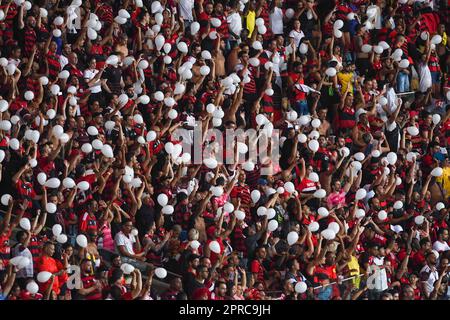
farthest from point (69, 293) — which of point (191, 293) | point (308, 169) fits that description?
point (308, 169)

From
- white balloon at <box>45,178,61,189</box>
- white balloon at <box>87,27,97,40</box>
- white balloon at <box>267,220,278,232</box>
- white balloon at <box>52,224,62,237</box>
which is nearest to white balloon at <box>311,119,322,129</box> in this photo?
white balloon at <box>267,220,278,232</box>

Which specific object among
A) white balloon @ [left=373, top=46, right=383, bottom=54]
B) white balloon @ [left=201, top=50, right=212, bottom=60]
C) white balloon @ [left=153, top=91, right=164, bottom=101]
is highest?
white balloon @ [left=373, top=46, right=383, bottom=54]

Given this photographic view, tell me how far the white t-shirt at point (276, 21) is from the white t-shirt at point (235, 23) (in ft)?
1.27

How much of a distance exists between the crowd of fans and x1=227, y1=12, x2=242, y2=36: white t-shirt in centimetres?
2

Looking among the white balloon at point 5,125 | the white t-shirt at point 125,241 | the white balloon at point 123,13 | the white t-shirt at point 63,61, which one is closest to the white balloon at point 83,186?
the white t-shirt at point 125,241

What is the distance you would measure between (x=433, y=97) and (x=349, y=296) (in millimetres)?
2916

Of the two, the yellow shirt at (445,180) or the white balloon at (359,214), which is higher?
the yellow shirt at (445,180)

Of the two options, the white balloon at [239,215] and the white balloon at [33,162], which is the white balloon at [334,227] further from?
the white balloon at [33,162]

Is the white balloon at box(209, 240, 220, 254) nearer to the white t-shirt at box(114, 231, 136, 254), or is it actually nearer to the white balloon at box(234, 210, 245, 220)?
the white balloon at box(234, 210, 245, 220)

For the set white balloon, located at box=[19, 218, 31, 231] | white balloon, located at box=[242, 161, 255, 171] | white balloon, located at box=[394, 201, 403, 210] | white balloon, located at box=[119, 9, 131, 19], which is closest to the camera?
white balloon, located at box=[19, 218, 31, 231]

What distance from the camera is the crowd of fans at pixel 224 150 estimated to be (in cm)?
1197

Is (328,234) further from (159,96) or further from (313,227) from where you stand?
(159,96)

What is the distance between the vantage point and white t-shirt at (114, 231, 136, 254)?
475 inches
